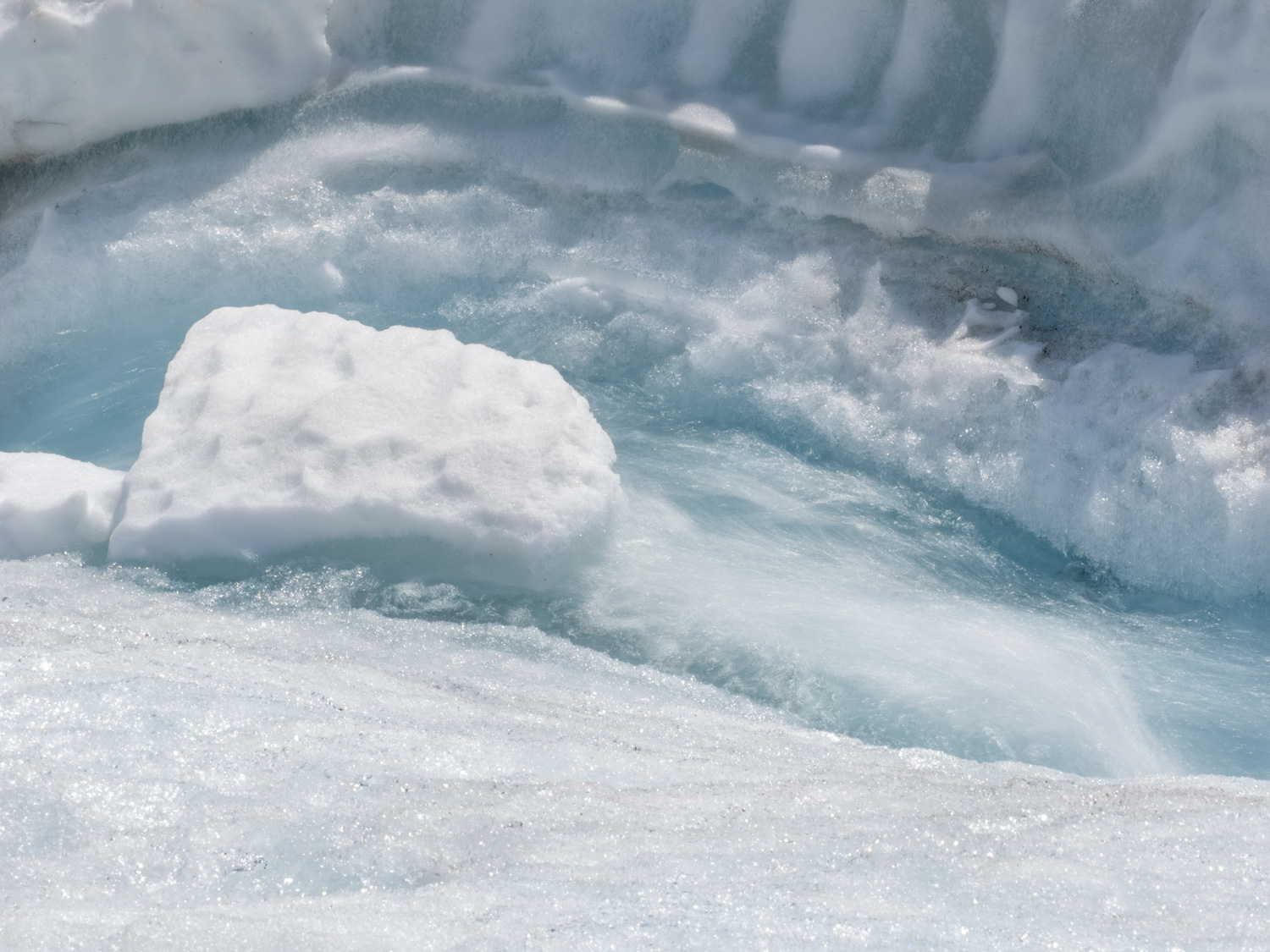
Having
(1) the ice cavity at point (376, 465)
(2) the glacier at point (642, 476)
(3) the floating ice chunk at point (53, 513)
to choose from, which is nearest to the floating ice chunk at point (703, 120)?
(2) the glacier at point (642, 476)

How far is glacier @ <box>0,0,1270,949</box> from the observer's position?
1.51 meters

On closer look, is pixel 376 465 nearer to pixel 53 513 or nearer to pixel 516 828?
pixel 53 513

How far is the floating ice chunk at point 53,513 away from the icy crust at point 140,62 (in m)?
1.50

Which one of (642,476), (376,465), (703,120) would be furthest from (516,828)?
(703,120)

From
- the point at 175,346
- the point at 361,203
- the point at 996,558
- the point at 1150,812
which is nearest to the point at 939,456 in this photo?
the point at 996,558

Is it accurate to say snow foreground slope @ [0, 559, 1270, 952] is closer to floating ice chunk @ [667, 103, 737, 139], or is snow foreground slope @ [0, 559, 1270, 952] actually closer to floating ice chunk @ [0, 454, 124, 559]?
floating ice chunk @ [0, 454, 124, 559]

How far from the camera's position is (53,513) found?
7.86 ft

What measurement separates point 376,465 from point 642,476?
71 cm

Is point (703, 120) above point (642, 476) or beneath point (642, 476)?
above

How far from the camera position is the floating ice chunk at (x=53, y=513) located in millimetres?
2395

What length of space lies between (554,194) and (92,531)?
171cm

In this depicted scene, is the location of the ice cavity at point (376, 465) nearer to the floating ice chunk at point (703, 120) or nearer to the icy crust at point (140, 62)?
the floating ice chunk at point (703, 120)

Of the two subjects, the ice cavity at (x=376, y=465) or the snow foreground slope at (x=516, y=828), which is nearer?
the snow foreground slope at (x=516, y=828)

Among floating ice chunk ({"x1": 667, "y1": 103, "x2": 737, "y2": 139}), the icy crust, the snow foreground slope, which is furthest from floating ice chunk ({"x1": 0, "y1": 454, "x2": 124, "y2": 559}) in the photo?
floating ice chunk ({"x1": 667, "y1": 103, "x2": 737, "y2": 139})
